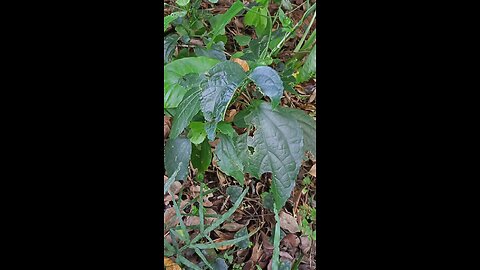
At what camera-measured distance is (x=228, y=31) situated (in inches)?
45.1

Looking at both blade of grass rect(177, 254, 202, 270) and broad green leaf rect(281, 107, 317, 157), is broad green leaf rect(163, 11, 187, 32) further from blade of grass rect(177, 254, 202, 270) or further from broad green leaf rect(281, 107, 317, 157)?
blade of grass rect(177, 254, 202, 270)

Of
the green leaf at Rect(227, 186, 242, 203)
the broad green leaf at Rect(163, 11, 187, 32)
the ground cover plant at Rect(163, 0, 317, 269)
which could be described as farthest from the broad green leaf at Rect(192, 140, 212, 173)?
the broad green leaf at Rect(163, 11, 187, 32)

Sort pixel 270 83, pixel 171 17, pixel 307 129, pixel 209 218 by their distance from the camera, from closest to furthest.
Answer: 1. pixel 270 83
2. pixel 307 129
3. pixel 171 17
4. pixel 209 218

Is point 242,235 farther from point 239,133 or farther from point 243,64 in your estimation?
point 243,64

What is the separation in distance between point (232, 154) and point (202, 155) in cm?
9

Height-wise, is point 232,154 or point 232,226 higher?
point 232,154

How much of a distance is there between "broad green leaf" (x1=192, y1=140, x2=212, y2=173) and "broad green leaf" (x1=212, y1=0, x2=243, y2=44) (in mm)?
198

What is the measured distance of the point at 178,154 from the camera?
3.15ft

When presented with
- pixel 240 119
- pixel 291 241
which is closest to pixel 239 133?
pixel 240 119
